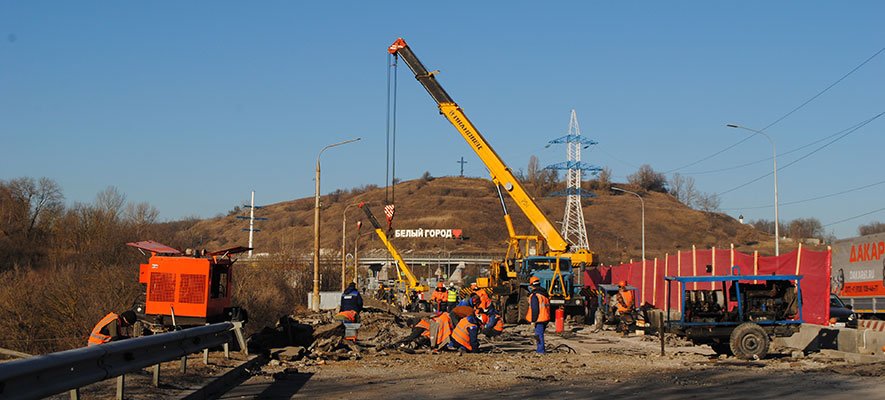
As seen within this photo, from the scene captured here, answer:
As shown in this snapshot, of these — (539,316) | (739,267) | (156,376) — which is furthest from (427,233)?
(156,376)


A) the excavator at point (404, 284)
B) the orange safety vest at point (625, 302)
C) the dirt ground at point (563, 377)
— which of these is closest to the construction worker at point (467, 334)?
the dirt ground at point (563, 377)

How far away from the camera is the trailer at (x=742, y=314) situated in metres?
19.7

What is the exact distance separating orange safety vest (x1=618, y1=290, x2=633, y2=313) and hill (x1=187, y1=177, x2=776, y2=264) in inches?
3443

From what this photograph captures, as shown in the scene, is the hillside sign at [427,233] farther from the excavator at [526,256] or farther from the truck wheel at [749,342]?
the truck wheel at [749,342]

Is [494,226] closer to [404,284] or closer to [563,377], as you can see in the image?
[404,284]

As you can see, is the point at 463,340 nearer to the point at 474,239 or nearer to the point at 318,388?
the point at 318,388

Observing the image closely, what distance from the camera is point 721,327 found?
20344 millimetres

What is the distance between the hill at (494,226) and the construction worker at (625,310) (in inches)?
3443

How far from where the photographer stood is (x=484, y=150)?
3812 centimetres

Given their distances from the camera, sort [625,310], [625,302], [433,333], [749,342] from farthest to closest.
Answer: [625,302] → [625,310] → [433,333] → [749,342]

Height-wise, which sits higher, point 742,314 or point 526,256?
point 526,256

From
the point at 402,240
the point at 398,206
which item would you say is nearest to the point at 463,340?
the point at 402,240

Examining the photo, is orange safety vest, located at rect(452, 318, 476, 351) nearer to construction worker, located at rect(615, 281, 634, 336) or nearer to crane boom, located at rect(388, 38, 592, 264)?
construction worker, located at rect(615, 281, 634, 336)

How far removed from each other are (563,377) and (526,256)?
24.9 meters
